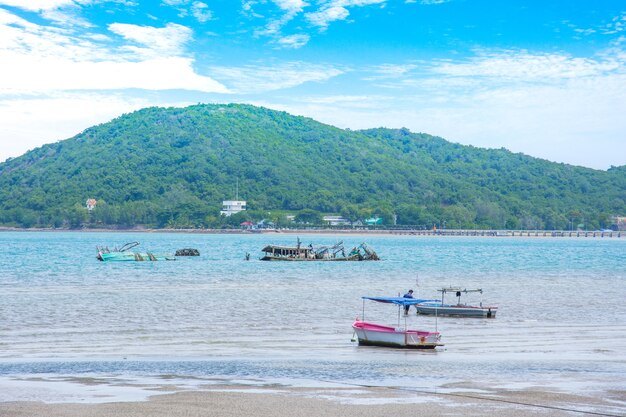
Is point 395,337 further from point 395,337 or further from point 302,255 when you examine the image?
point 302,255

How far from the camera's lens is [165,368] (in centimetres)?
2581

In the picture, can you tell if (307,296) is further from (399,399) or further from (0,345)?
(399,399)

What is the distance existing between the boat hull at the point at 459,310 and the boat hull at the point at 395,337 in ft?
35.8

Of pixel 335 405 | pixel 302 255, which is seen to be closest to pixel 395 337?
pixel 335 405

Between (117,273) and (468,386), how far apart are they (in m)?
60.8

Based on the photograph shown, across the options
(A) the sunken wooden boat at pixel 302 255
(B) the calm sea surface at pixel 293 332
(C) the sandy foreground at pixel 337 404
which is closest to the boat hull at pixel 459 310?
(B) the calm sea surface at pixel 293 332

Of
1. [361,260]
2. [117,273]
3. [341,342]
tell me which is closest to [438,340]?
[341,342]

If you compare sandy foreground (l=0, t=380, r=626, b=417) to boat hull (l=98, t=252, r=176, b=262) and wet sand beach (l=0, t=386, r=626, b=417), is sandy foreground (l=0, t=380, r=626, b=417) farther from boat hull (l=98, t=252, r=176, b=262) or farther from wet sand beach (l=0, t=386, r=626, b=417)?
boat hull (l=98, t=252, r=176, b=262)

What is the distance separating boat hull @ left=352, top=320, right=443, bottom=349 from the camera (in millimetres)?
30781

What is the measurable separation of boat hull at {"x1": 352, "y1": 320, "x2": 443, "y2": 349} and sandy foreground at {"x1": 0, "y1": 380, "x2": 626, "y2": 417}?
27.0ft

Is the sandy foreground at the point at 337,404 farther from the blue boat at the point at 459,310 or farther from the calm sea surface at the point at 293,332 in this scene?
the blue boat at the point at 459,310

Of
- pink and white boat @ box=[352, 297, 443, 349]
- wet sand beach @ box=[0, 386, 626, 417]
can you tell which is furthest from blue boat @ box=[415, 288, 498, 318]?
wet sand beach @ box=[0, 386, 626, 417]

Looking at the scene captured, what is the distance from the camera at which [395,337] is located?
31078 millimetres

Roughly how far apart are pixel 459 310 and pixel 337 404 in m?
24.0
